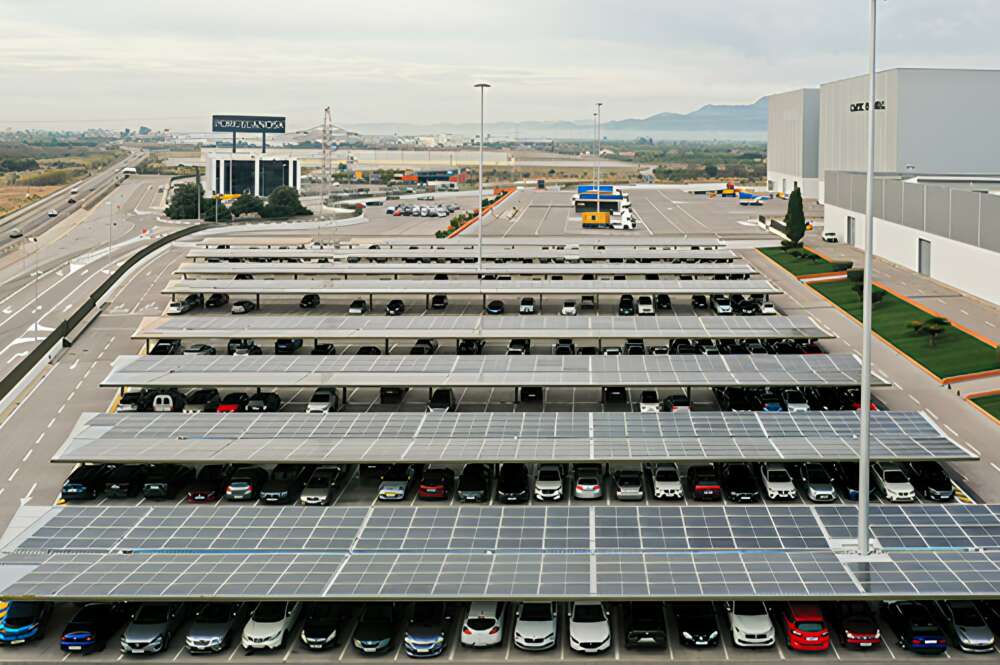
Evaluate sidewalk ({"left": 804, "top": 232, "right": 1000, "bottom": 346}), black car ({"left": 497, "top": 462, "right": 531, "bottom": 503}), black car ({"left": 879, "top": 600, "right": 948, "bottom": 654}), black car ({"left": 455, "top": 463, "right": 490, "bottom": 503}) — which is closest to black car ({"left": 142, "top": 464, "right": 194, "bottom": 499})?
black car ({"left": 455, "top": 463, "right": 490, "bottom": 503})

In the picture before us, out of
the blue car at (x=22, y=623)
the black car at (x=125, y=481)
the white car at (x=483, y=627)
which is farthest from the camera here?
the black car at (x=125, y=481)

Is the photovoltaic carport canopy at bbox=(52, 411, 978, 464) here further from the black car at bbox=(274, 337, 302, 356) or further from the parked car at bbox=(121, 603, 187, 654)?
the black car at bbox=(274, 337, 302, 356)

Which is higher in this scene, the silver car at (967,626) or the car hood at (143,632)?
the silver car at (967,626)

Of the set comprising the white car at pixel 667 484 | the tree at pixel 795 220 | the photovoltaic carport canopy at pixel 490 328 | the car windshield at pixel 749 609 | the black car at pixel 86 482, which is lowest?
the car windshield at pixel 749 609

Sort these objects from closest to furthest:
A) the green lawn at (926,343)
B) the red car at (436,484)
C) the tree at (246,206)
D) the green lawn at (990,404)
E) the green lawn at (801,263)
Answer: the red car at (436,484), the green lawn at (990,404), the green lawn at (926,343), the green lawn at (801,263), the tree at (246,206)

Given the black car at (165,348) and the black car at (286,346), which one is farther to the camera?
the black car at (286,346)

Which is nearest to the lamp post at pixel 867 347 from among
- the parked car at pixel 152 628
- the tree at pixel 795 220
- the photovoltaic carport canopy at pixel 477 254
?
the parked car at pixel 152 628

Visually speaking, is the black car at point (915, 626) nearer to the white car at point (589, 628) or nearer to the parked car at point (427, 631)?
the white car at point (589, 628)
